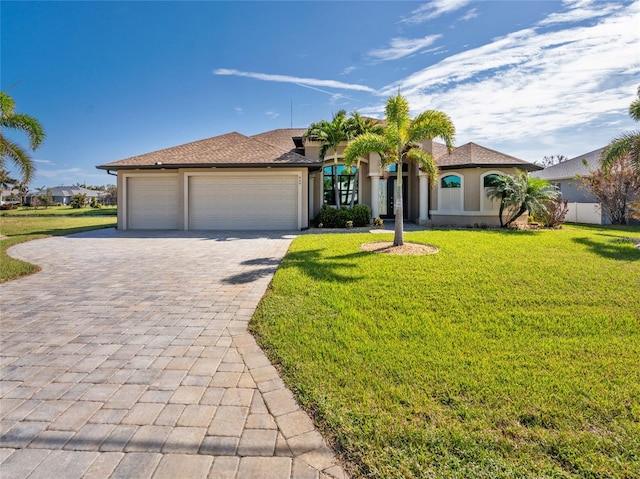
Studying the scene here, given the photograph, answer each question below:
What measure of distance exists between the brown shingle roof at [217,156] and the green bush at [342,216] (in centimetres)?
290

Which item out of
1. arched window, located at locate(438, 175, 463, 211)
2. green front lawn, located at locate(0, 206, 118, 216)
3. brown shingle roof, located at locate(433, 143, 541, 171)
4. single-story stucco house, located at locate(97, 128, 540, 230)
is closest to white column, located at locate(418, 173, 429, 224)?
single-story stucco house, located at locate(97, 128, 540, 230)

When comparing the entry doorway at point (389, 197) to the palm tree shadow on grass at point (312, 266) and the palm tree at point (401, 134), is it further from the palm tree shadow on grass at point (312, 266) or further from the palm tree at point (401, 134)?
the palm tree shadow on grass at point (312, 266)

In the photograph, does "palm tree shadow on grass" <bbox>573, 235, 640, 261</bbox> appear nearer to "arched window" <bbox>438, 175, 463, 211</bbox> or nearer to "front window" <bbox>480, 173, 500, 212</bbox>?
"front window" <bbox>480, 173, 500, 212</bbox>

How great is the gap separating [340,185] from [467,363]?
58.2 feet

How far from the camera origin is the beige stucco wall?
17078 millimetres

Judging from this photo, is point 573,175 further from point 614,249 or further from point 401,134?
point 401,134

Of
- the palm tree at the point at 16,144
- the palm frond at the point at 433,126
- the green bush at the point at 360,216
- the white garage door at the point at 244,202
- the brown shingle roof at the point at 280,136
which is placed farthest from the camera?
the brown shingle roof at the point at 280,136

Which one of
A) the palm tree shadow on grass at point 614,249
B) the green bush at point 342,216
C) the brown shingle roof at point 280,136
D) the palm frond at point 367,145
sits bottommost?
the palm tree shadow on grass at point 614,249

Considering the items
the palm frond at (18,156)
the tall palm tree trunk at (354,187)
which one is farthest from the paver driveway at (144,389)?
the tall palm tree trunk at (354,187)

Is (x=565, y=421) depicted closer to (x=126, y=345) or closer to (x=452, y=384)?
(x=452, y=384)

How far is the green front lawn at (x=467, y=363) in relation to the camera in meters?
2.44

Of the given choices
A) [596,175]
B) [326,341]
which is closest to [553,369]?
[326,341]

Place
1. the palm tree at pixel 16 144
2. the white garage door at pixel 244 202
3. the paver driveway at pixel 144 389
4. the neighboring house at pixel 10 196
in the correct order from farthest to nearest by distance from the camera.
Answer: the neighboring house at pixel 10 196 < the white garage door at pixel 244 202 < the palm tree at pixel 16 144 < the paver driveway at pixel 144 389

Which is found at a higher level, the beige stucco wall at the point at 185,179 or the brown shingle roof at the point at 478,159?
the brown shingle roof at the point at 478,159
